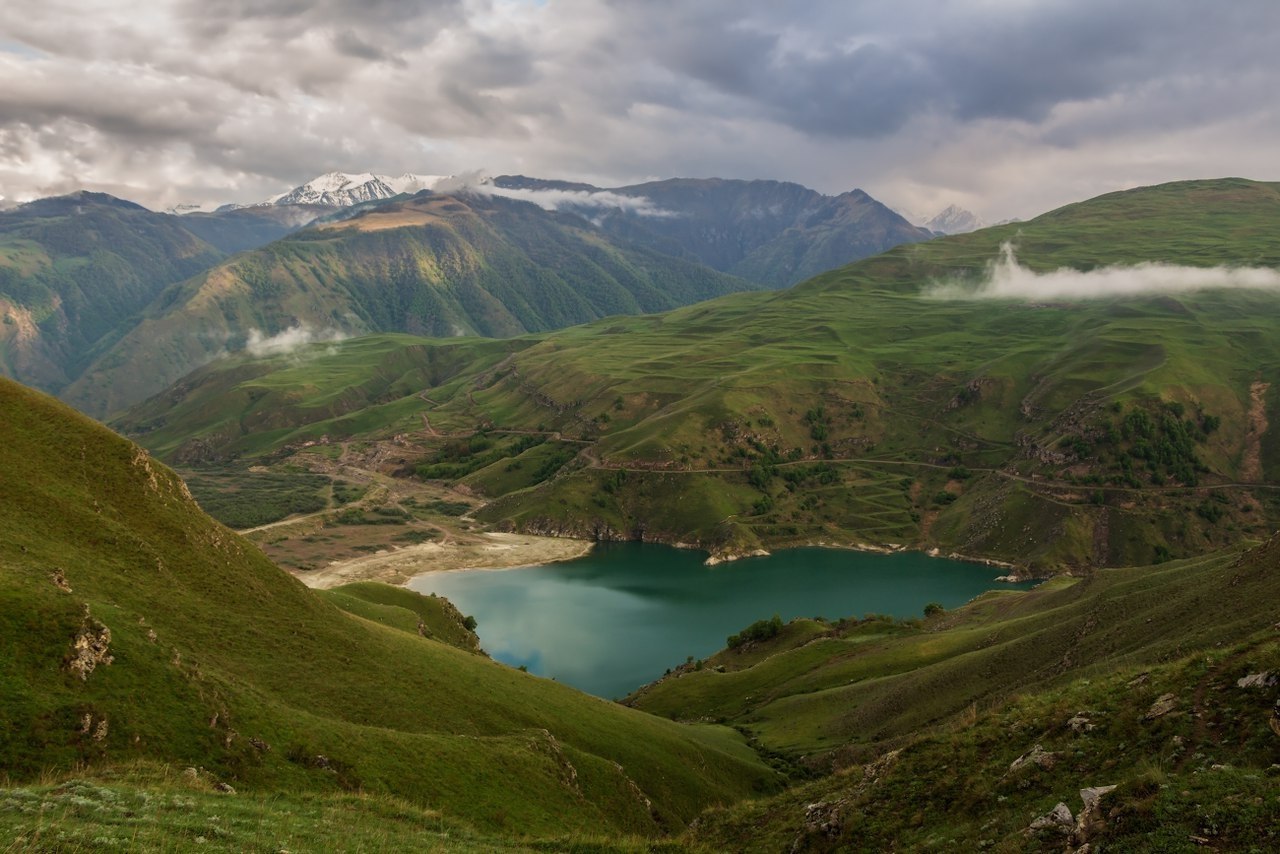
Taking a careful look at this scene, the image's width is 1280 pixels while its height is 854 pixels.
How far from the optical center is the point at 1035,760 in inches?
961

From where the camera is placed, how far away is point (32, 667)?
27.5m

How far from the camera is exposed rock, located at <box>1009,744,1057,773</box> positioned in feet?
78.6

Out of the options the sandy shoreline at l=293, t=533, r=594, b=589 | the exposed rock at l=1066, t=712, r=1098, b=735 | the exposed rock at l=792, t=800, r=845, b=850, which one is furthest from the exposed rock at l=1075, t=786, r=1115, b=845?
the sandy shoreline at l=293, t=533, r=594, b=589

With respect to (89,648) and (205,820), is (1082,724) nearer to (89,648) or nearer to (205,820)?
(205,820)

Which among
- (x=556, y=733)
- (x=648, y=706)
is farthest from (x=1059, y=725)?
(x=648, y=706)

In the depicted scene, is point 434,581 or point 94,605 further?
point 434,581

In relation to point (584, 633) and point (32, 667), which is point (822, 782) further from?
point (584, 633)

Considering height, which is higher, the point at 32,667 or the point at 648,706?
the point at 32,667

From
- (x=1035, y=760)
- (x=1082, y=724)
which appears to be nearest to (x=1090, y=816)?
(x=1035, y=760)

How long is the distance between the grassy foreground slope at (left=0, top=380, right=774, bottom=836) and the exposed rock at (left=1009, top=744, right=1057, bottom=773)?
71.4 feet

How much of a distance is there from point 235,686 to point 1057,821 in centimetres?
3407

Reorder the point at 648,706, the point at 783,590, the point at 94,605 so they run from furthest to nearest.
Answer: the point at 783,590 < the point at 648,706 < the point at 94,605

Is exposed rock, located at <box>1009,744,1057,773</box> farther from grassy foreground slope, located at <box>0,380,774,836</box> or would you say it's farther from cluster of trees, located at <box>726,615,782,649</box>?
cluster of trees, located at <box>726,615,782,649</box>

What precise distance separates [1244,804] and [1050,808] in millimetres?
5511
